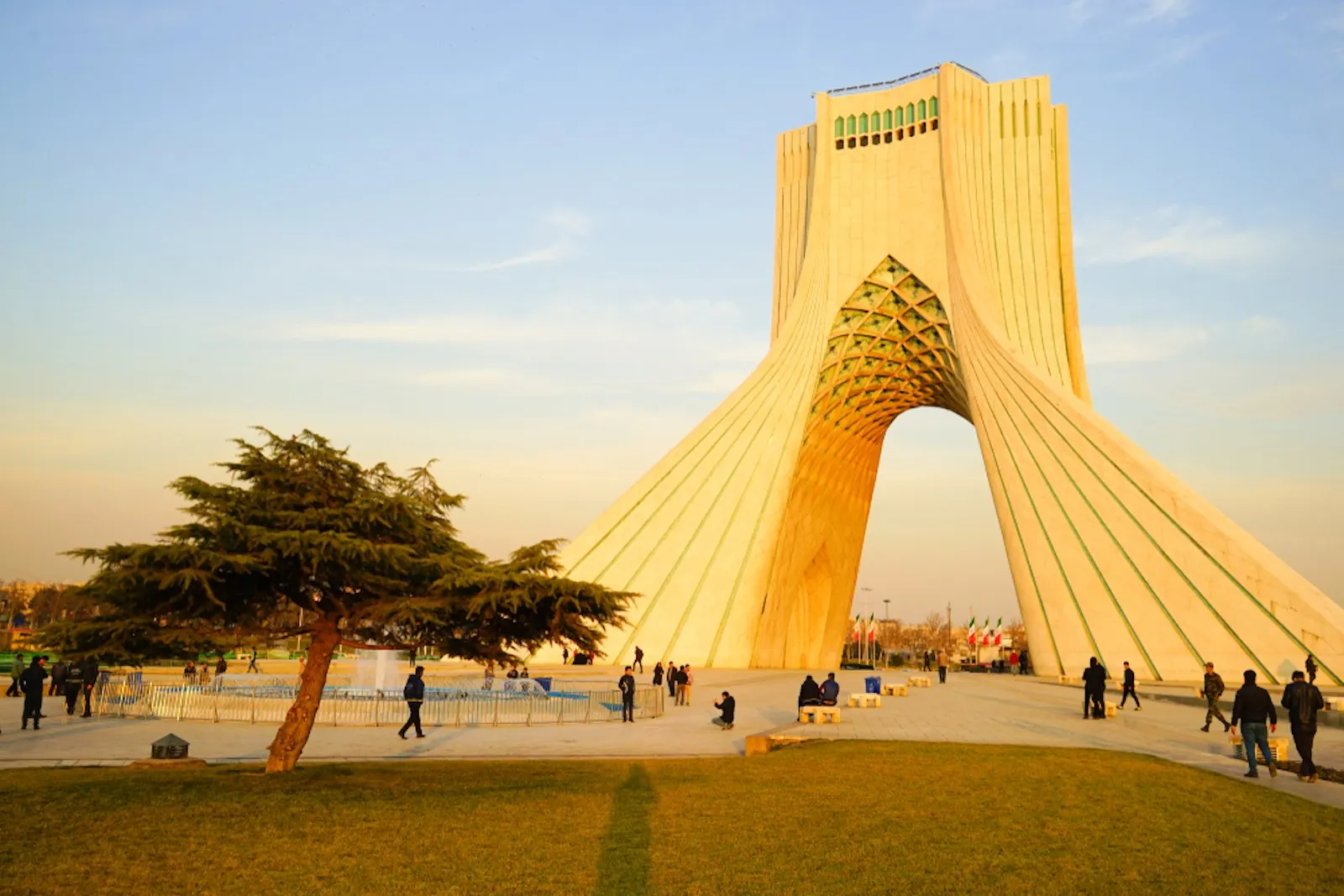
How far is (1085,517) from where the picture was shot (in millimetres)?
23391

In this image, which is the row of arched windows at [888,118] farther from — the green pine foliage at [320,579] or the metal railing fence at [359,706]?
the green pine foliage at [320,579]

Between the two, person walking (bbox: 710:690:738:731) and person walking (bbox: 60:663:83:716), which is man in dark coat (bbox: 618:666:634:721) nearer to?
person walking (bbox: 710:690:738:731)

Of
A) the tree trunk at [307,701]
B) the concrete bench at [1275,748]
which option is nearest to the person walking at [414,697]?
the tree trunk at [307,701]

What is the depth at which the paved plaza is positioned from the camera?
36.2 ft

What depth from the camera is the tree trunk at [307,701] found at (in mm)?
8758

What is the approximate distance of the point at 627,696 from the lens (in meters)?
15.5

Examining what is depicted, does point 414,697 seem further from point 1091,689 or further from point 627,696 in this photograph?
point 1091,689

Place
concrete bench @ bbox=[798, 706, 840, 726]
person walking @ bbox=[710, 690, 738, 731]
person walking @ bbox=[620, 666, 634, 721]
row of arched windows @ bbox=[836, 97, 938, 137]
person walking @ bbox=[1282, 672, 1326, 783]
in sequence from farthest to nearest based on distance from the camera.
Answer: row of arched windows @ bbox=[836, 97, 938, 137]
person walking @ bbox=[620, 666, 634, 721]
concrete bench @ bbox=[798, 706, 840, 726]
person walking @ bbox=[710, 690, 738, 731]
person walking @ bbox=[1282, 672, 1326, 783]

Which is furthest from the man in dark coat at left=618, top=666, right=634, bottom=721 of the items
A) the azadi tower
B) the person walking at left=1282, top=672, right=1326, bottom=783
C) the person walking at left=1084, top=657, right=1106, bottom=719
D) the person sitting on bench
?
the person walking at left=1282, top=672, right=1326, bottom=783

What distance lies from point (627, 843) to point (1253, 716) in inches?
264

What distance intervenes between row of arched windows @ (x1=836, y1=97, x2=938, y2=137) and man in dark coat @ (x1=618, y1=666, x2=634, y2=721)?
83.2 ft

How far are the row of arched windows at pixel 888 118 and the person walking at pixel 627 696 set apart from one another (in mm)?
25353

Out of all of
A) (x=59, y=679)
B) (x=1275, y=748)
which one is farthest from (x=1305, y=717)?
(x=59, y=679)

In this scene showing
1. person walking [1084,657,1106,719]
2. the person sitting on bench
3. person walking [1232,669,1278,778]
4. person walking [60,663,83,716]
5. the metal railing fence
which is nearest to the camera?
person walking [1232,669,1278,778]
